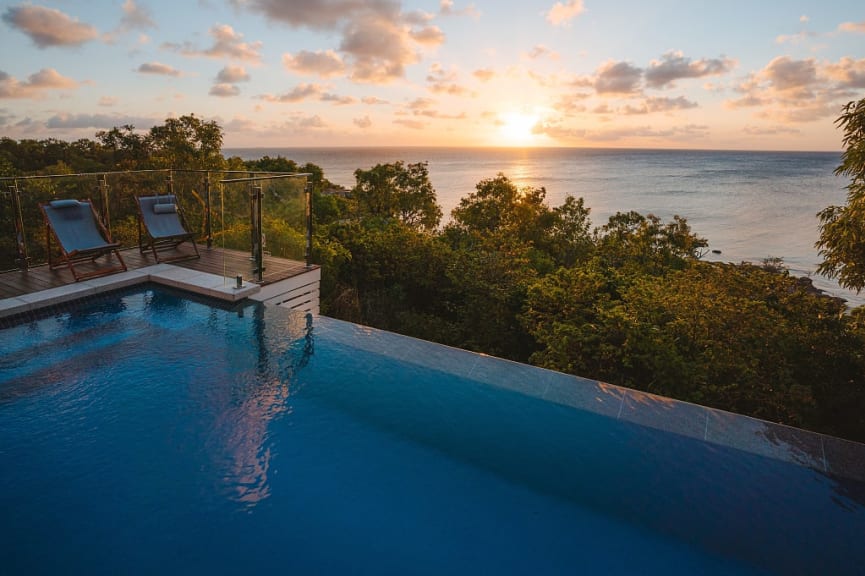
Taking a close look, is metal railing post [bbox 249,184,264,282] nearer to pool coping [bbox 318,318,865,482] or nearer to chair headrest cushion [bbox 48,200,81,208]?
pool coping [bbox 318,318,865,482]

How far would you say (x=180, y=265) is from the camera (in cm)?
692

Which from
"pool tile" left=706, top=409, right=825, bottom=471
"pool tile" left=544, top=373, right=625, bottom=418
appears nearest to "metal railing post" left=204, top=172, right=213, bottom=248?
"pool tile" left=544, top=373, right=625, bottom=418

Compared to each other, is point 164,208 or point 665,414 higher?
point 164,208

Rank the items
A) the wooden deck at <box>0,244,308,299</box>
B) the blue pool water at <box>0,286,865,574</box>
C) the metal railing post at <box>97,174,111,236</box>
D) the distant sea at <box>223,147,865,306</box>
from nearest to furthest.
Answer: the blue pool water at <box>0,286,865,574</box>, the wooden deck at <box>0,244,308,299</box>, the metal railing post at <box>97,174,111,236</box>, the distant sea at <box>223,147,865,306</box>

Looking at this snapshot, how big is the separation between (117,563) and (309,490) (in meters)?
0.96

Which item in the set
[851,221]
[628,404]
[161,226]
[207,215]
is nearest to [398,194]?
[207,215]

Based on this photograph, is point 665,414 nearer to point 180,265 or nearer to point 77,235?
point 180,265

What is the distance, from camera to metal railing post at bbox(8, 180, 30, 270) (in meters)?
6.20

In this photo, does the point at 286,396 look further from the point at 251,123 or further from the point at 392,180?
the point at 251,123

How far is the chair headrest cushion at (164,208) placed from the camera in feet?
23.5

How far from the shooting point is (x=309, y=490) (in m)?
2.89

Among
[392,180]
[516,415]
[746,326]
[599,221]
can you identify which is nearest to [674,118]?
[599,221]

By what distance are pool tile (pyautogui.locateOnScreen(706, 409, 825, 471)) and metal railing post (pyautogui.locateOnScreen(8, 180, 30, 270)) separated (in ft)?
26.0

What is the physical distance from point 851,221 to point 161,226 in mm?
8735
